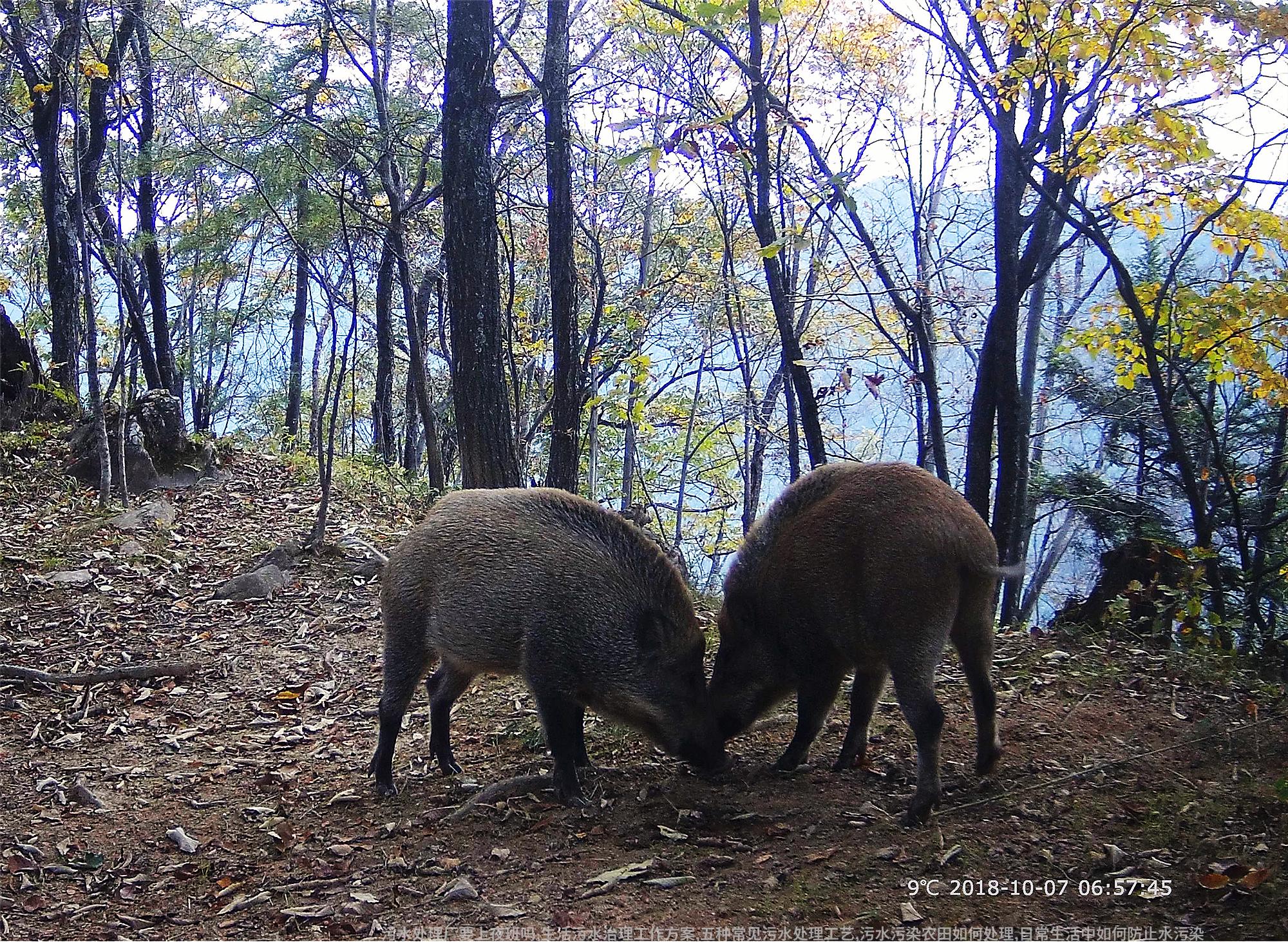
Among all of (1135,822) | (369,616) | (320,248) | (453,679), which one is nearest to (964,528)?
(1135,822)

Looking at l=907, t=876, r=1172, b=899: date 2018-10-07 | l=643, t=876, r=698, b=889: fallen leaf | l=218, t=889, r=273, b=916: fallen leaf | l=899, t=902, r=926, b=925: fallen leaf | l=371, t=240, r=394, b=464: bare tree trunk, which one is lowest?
l=218, t=889, r=273, b=916: fallen leaf

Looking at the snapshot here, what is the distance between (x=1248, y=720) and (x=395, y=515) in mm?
7262

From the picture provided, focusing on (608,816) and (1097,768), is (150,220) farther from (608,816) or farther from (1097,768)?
(1097,768)

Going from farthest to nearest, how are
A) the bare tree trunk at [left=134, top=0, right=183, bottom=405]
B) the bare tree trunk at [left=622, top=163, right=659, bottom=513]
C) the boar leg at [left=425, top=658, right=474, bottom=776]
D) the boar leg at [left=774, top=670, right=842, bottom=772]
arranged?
the bare tree trunk at [left=134, top=0, right=183, bottom=405]
the bare tree trunk at [left=622, top=163, right=659, bottom=513]
the boar leg at [left=425, top=658, right=474, bottom=776]
the boar leg at [left=774, top=670, right=842, bottom=772]

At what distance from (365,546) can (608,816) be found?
4.61m

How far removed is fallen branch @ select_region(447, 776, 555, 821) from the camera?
3.95 metres

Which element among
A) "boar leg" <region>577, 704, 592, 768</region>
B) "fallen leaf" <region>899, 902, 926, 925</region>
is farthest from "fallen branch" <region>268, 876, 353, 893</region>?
"fallen leaf" <region>899, 902, 926, 925</region>

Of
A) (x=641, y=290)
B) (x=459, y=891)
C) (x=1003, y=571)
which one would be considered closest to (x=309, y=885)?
(x=459, y=891)

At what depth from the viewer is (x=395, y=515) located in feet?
30.4

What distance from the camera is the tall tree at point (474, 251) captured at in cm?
643

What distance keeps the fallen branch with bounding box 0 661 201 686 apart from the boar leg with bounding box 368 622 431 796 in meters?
2.18

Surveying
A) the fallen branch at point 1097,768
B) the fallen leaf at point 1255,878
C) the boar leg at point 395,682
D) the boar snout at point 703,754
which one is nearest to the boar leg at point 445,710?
the boar leg at point 395,682

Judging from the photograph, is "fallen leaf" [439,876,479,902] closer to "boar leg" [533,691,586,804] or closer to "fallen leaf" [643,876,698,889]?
"fallen leaf" [643,876,698,889]

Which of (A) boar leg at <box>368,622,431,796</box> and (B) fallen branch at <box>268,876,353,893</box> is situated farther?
(A) boar leg at <box>368,622,431,796</box>
